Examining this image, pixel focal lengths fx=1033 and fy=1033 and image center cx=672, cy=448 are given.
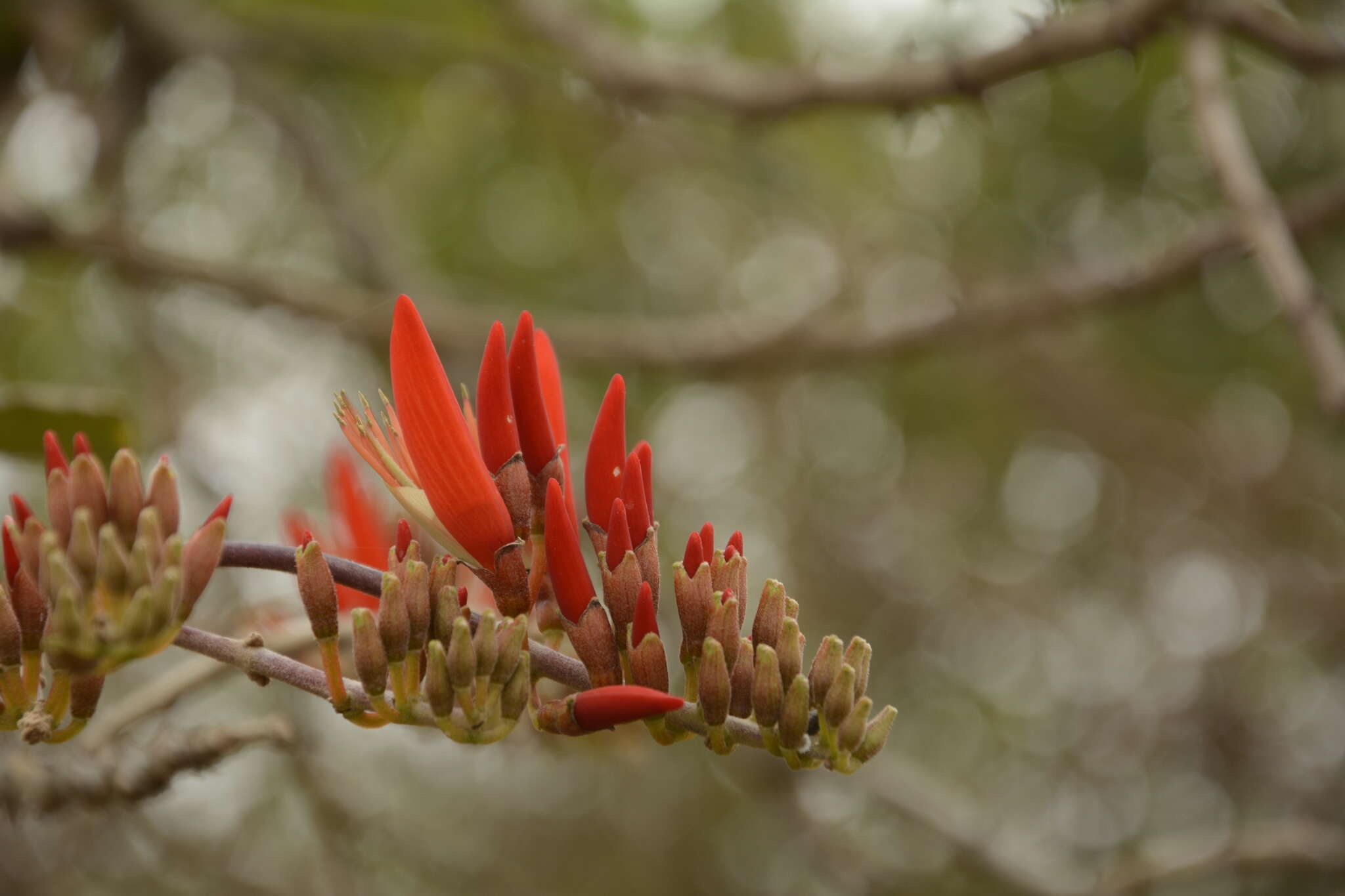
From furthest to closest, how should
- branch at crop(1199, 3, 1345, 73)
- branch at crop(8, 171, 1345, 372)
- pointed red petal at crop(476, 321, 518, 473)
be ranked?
branch at crop(8, 171, 1345, 372) < branch at crop(1199, 3, 1345, 73) < pointed red petal at crop(476, 321, 518, 473)

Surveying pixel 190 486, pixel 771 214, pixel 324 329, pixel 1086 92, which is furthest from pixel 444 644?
pixel 1086 92

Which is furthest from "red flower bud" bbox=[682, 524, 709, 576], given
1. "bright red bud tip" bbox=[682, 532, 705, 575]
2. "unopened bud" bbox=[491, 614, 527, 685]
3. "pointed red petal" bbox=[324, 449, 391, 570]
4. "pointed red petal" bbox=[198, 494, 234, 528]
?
"pointed red petal" bbox=[324, 449, 391, 570]

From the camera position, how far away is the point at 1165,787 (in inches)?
152

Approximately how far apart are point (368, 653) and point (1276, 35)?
1.38m

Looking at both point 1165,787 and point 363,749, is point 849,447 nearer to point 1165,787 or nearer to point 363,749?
point 1165,787

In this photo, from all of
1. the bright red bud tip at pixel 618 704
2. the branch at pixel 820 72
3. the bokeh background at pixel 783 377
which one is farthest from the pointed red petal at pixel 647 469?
the branch at pixel 820 72

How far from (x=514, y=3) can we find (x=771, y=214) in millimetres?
1720

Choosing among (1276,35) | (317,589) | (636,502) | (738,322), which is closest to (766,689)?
(636,502)

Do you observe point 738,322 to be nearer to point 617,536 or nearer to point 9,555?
point 617,536

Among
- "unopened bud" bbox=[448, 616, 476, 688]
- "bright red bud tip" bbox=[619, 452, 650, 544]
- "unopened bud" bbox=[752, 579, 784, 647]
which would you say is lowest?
"unopened bud" bbox=[448, 616, 476, 688]

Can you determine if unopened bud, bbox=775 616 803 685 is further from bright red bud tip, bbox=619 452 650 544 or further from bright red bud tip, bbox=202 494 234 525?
bright red bud tip, bbox=202 494 234 525

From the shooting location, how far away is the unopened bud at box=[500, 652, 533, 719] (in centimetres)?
50

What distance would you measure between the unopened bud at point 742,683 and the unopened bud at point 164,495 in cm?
28

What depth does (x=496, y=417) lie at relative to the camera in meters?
0.55
